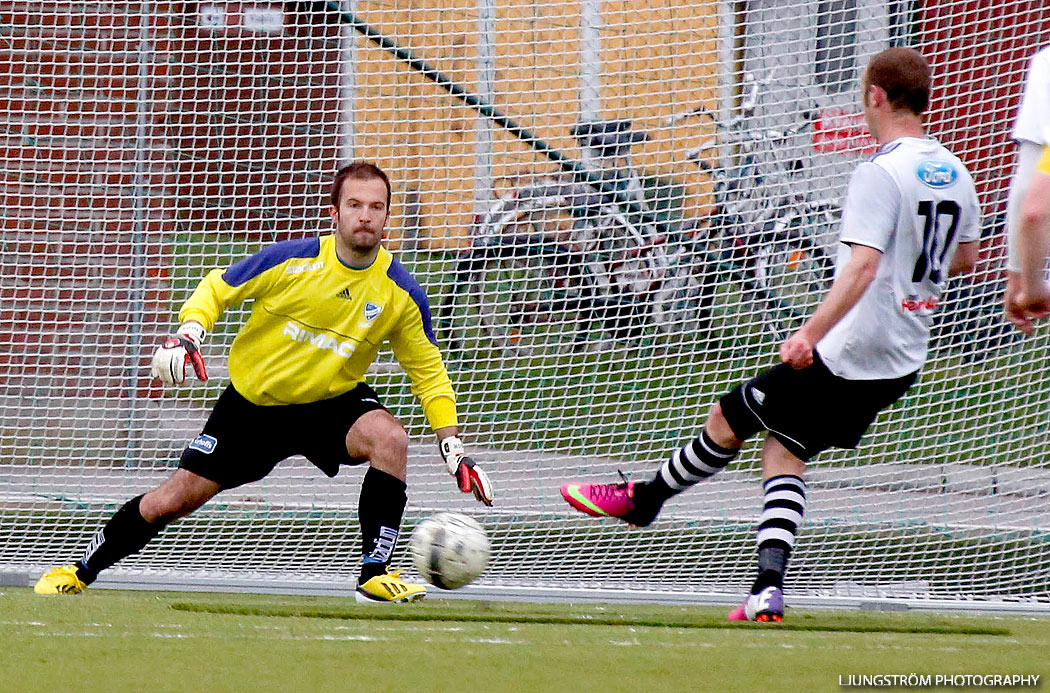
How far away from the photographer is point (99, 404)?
23.2 ft

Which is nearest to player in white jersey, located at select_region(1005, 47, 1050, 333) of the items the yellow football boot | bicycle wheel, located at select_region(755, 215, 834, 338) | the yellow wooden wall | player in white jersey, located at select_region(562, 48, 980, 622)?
player in white jersey, located at select_region(562, 48, 980, 622)

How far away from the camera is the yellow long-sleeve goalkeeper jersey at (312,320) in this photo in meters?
4.88

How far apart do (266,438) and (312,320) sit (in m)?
0.41

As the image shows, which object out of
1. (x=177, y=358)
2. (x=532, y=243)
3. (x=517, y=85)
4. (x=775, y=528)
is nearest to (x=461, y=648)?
(x=775, y=528)

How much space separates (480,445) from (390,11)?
207cm

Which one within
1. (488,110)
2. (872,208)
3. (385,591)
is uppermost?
(488,110)

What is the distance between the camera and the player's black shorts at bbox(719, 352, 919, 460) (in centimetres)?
418

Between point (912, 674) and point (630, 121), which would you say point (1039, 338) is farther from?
point (912, 674)

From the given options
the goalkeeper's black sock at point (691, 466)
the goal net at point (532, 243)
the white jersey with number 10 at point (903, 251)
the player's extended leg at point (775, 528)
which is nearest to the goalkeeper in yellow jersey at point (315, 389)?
the goalkeeper's black sock at point (691, 466)

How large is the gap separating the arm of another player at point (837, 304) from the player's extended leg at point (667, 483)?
0.53 metres

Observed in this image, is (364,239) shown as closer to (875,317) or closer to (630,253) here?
(875,317)

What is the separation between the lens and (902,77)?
4074mm

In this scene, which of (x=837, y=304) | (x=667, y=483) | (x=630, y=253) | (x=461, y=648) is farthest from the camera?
(x=630, y=253)

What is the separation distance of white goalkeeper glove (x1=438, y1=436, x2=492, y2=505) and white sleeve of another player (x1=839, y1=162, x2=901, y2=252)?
141cm
